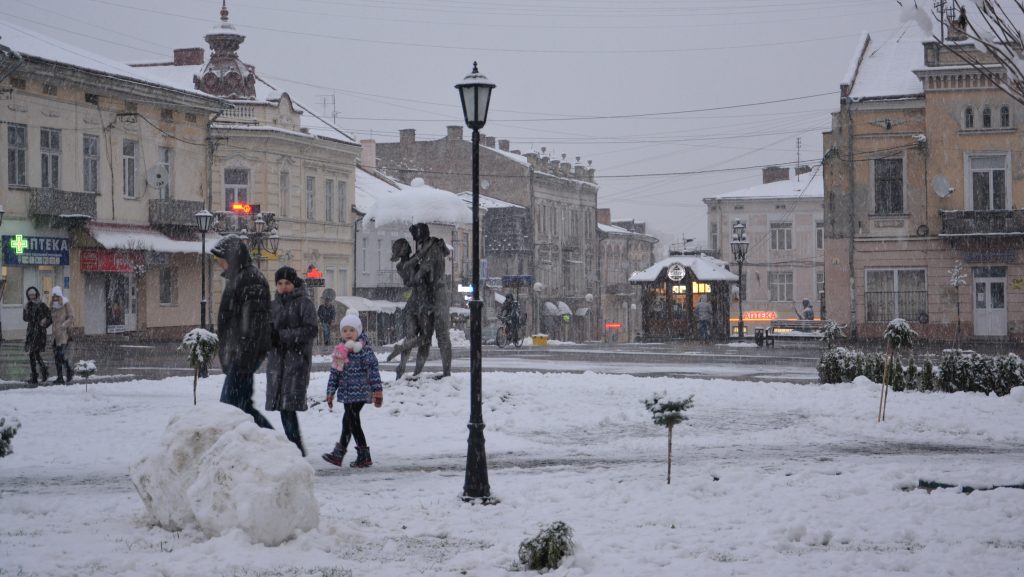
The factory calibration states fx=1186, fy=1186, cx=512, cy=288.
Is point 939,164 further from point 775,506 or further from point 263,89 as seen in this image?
point 775,506

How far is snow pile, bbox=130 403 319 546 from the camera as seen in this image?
7.76 meters

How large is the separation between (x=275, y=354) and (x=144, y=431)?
3735mm

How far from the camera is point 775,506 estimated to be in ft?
31.1

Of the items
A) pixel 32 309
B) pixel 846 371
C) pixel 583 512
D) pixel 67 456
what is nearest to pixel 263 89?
pixel 32 309

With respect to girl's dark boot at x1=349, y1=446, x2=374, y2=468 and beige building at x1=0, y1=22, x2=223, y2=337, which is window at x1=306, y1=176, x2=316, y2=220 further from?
girl's dark boot at x1=349, y1=446, x2=374, y2=468

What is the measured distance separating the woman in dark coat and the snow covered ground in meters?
0.75

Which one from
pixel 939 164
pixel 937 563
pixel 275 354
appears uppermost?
pixel 939 164

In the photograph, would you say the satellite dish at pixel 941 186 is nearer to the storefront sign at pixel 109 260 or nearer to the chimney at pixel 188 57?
the storefront sign at pixel 109 260

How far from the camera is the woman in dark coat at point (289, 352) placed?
11102 millimetres

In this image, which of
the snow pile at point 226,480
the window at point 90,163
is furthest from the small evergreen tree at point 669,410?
the window at point 90,163

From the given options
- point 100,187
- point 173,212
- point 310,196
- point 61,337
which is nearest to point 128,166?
point 100,187

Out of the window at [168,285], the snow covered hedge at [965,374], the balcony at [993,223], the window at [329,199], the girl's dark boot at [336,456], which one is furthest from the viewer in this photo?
the window at [329,199]

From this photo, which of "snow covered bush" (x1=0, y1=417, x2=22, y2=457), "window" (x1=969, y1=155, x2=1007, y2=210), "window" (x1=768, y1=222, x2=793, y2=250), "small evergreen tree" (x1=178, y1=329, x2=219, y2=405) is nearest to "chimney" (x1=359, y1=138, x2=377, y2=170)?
"window" (x1=768, y1=222, x2=793, y2=250)

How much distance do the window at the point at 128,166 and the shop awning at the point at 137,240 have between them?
132cm
